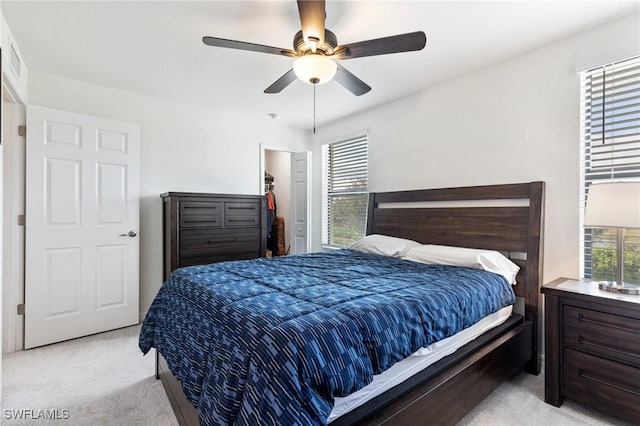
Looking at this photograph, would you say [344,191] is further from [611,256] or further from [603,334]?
[603,334]

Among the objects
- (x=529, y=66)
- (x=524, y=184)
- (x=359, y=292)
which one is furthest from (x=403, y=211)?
(x=359, y=292)

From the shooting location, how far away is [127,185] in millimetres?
3232

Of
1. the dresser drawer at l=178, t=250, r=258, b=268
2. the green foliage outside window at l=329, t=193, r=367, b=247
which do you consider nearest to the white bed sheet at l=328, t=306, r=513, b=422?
the green foliage outside window at l=329, t=193, r=367, b=247

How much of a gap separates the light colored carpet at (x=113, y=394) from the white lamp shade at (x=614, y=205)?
115 centimetres

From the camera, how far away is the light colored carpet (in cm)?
179

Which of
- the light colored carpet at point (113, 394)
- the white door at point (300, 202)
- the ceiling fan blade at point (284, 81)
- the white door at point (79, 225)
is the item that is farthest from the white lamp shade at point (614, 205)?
the white door at point (79, 225)

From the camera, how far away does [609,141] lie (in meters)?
2.17

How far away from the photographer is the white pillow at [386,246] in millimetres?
3004

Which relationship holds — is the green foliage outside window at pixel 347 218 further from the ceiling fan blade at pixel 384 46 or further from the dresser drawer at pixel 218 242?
the ceiling fan blade at pixel 384 46

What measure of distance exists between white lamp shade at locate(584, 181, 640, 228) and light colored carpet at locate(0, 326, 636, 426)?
1.15m

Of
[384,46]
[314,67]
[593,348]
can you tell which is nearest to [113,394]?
[314,67]

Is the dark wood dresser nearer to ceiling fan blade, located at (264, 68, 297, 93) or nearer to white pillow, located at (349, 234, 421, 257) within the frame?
white pillow, located at (349, 234, 421, 257)

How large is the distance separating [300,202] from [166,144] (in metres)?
1.98

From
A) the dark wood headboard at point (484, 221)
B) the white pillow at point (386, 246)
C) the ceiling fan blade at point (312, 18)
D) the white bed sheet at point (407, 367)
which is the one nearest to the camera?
the white bed sheet at point (407, 367)
